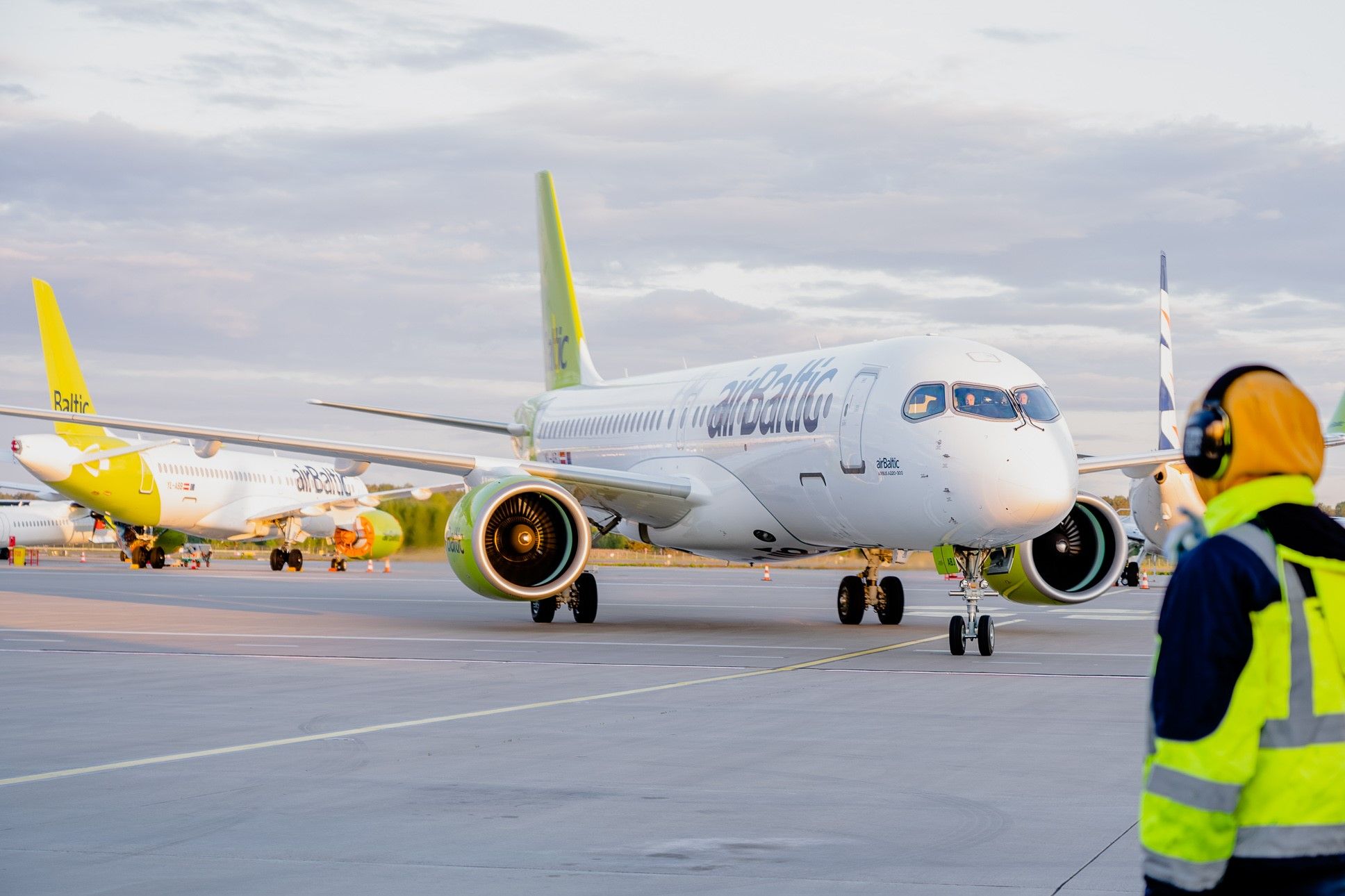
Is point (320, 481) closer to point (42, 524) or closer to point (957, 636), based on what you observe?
point (42, 524)

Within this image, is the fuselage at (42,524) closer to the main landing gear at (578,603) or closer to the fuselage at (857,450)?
the fuselage at (857,450)

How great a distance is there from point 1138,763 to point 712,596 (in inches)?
841

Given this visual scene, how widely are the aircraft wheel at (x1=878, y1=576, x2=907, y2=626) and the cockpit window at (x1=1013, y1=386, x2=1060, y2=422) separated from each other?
498 cm

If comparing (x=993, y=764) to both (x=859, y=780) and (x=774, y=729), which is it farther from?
(x=774, y=729)

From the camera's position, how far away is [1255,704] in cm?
258

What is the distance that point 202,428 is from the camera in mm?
19391

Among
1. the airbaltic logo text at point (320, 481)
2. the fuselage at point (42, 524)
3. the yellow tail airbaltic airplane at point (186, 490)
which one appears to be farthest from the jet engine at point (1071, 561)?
the fuselage at point (42, 524)

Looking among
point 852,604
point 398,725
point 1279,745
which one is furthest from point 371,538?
point 1279,745

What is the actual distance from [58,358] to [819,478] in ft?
106

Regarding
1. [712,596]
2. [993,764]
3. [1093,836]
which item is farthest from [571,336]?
[1093,836]

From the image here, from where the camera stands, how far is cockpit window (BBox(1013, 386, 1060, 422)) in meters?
15.6

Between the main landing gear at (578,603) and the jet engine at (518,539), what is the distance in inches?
61.4

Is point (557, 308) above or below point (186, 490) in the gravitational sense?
above

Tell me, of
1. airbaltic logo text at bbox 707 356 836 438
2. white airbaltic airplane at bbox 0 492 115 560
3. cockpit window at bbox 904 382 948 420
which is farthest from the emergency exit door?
white airbaltic airplane at bbox 0 492 115 560
